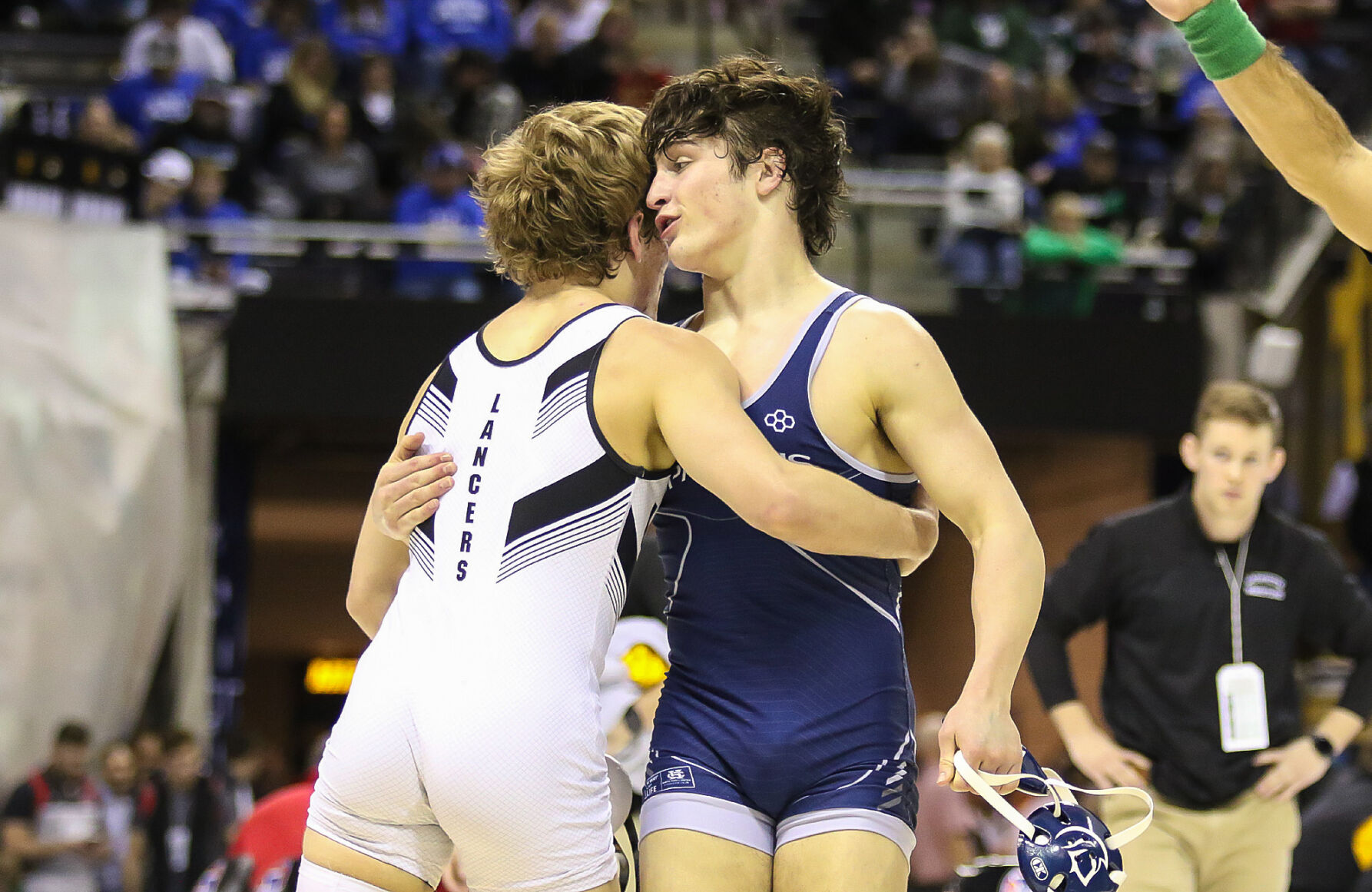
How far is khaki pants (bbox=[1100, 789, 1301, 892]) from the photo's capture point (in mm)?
4402

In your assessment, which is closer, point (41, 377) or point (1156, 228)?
point (41, 377)

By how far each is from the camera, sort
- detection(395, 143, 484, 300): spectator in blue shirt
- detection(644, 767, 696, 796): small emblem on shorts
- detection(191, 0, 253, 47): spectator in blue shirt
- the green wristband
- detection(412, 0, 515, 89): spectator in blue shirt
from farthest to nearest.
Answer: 1. detection(191, 0, 253, 47): spectator in blue shirt
2. detection(412, 0, 515, 89): spectator in blue shirt
3. detection(395, 143, 484, 300): spectator in blue shirt
4. detection(644, 767, 696, 796): small emblem on shorts
5. the green wristband

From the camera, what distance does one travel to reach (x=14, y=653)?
880cm

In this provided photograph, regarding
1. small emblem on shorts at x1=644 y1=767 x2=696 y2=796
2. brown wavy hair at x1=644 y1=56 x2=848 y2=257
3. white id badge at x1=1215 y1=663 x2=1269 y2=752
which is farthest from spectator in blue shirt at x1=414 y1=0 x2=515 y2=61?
small emblem on shorts at x1=644 y1=767 x2=696 y2=796

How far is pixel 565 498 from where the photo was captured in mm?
2600

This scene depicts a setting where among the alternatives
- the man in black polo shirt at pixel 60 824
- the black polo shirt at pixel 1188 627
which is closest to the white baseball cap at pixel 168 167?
the man in black polo shirt at pixel 60 824

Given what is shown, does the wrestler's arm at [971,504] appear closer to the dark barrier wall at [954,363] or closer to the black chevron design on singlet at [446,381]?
the black chevron design on singlet at [446,381]

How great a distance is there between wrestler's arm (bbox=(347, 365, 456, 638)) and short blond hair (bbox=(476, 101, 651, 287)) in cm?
27

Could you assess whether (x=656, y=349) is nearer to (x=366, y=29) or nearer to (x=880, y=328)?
(x=880, y=328)

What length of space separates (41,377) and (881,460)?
7.47m

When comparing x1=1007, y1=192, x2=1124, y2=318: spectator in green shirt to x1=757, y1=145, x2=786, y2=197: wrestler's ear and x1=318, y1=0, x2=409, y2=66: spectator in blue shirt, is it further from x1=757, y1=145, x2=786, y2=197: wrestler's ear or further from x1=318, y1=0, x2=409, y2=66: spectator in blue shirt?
x1=757, y1=145, x2=786, y2=197: wrestler's ear

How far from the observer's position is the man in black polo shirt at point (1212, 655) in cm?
443

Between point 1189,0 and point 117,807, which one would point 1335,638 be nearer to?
point 1189,0

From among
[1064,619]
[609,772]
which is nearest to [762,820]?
[609,772]
